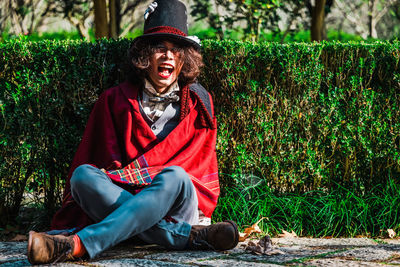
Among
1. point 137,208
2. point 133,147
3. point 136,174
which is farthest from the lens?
point 133,147

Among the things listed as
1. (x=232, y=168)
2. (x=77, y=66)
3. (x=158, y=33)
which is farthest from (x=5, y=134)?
(x=232, y=168)

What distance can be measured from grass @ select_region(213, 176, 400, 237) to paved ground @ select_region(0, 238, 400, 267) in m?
0.47

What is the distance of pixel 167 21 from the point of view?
3752 mm

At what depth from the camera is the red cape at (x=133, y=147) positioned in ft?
11.6

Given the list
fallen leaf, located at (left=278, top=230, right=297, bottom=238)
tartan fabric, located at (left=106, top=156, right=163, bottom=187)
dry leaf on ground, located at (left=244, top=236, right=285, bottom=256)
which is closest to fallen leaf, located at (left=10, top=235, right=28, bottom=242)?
tartan fabric, located at (left=106, top=156, right=163, bottom=187)

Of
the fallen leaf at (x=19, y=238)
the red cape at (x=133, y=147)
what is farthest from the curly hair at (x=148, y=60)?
the fallen leaf at (x=19, y=238)

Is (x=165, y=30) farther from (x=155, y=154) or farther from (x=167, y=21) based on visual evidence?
(x=155, y=154)

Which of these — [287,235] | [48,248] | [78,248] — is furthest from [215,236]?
[287,235]

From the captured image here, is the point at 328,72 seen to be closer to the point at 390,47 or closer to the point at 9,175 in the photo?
the point at 390,47

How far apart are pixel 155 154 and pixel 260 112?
1179mm

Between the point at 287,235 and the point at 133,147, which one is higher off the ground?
the point at 133,147

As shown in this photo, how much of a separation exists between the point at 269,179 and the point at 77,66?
6.09 feet

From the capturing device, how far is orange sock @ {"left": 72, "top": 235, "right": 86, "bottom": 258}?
2.80 m

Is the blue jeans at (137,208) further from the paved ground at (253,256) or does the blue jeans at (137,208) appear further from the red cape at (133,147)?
the red cape at (133,147)
